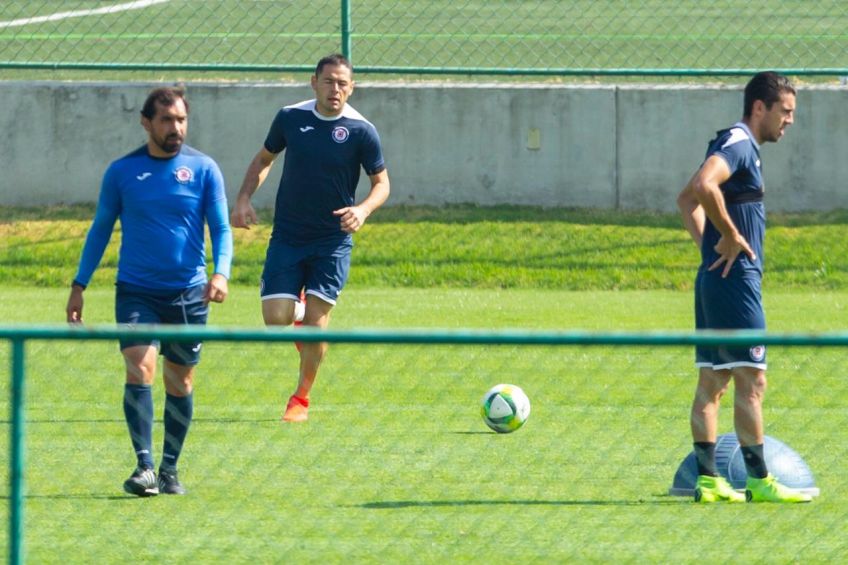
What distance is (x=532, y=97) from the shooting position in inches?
610

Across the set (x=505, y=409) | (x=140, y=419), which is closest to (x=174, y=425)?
(x=140, y=419)

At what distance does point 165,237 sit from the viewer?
7.54 m

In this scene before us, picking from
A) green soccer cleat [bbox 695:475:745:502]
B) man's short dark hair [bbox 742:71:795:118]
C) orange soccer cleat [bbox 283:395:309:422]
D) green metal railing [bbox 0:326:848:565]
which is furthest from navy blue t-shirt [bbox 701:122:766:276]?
green metal railing [bbox 0:326:848:565]

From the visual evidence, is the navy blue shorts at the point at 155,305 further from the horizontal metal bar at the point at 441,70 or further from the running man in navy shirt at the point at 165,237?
the horizontal metal bar at the point at 441,70

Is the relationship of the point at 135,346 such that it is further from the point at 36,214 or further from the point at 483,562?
the point at 36,214

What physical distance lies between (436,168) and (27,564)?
996cm

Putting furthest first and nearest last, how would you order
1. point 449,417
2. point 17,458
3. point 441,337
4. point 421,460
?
point 449,417 < point 421,460 < point 17,458 < point 441,337

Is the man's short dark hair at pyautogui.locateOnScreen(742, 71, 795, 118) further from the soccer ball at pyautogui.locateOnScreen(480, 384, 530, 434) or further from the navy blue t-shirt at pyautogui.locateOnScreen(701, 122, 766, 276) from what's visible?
the soccer ball at pyautogui.locateOnScreen(480, 384, 530, 434)

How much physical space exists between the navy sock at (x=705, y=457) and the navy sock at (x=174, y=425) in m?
2.23

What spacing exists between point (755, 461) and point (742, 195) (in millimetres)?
1164

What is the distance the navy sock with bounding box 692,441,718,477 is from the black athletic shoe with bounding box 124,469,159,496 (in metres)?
2.34

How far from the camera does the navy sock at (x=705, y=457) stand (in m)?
7.20

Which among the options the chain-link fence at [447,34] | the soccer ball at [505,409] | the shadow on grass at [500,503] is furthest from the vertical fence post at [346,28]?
the shadow on grass at [500,503]

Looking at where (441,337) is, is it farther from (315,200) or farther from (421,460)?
(315,200)
